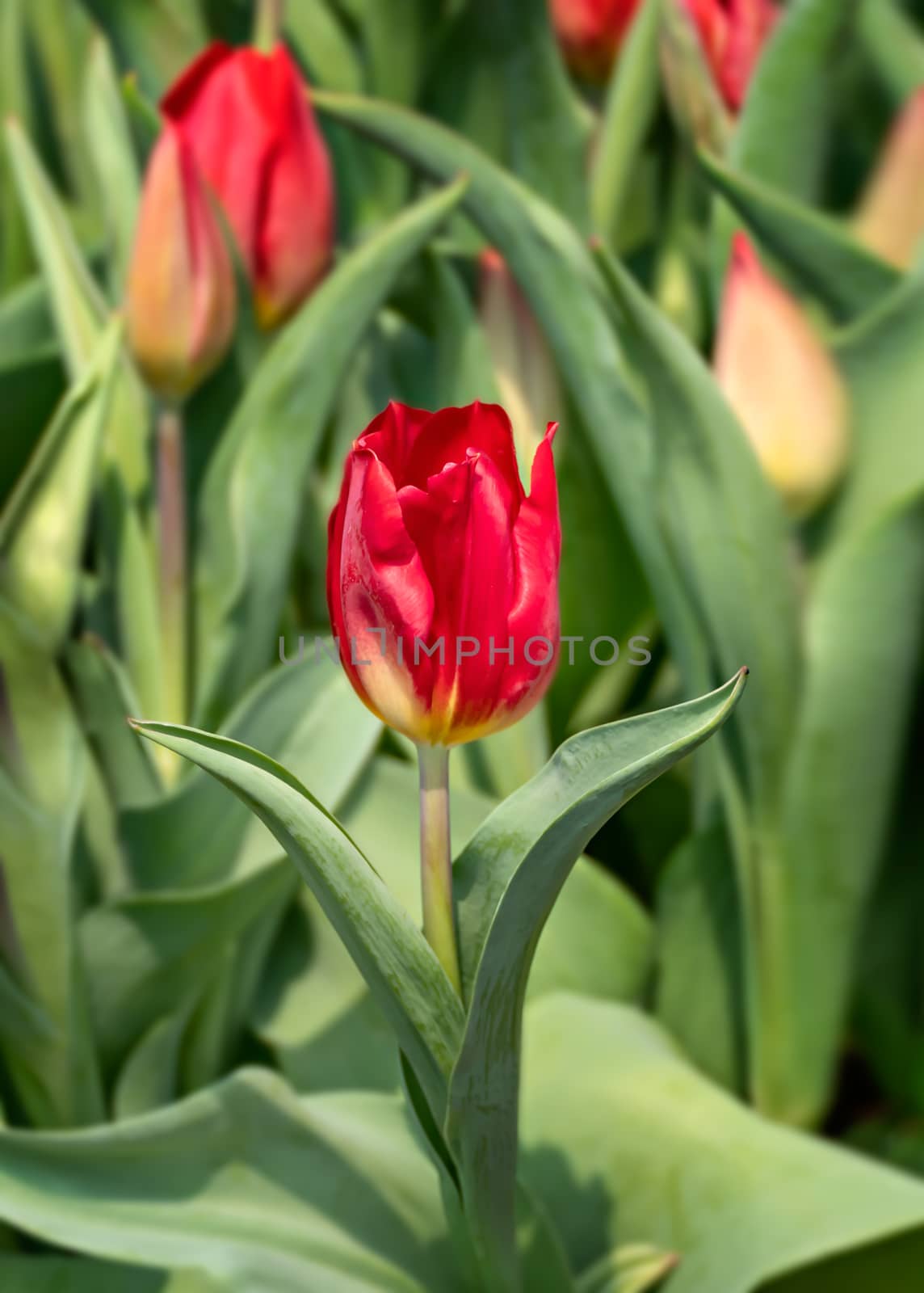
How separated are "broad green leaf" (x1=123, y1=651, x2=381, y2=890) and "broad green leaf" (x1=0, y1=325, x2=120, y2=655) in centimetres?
7

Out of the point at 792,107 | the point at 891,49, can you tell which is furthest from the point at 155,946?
the point at 891,49

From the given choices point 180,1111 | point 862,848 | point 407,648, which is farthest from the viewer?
point 862,848

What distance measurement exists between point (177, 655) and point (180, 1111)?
0.71ft

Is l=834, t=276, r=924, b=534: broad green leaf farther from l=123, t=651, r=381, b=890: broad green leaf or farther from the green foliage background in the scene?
l=123, t=651, r=381, b=890: broad green leaf

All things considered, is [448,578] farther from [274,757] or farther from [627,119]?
[627,119]

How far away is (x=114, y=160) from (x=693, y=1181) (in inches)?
18.4

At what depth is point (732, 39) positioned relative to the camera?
0.56 metres

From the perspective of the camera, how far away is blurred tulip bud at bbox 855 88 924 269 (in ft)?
1.74

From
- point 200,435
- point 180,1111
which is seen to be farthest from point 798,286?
point 180,1111

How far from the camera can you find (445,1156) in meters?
0.31

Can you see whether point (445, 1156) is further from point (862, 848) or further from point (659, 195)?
point (659, 195)

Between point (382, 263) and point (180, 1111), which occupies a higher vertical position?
point (382, 263)

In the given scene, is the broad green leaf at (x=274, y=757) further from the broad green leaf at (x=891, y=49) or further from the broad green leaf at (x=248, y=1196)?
the broad green leaf at (x=891, y=49)

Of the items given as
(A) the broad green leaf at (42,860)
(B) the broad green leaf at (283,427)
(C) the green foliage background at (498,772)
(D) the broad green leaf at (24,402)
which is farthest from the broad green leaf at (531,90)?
(A) the broad green leaf at (42,860)
